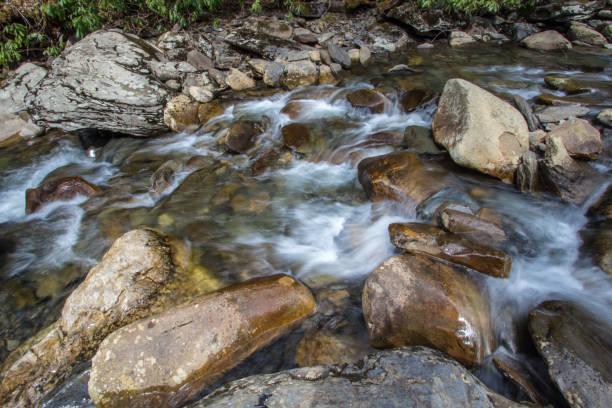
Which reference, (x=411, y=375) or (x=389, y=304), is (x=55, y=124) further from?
(x=411, y=375)

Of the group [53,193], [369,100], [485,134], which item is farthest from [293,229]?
[53,193]

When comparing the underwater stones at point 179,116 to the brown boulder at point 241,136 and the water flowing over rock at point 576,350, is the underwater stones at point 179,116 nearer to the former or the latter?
the brown boulder at point 241,136

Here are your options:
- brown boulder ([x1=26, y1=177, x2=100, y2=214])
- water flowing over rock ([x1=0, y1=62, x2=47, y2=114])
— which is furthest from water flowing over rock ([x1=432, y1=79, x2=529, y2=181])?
water flowing over rock ([x1=0, y1=62, x2=47, y2=114])

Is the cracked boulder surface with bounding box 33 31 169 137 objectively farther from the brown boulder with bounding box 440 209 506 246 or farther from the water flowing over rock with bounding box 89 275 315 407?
the brown boulder with bounding box 440 209 506 246

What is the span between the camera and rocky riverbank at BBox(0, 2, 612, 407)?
2.47 metres

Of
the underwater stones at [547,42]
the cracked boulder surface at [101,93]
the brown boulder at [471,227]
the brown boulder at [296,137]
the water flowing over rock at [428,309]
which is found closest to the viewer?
the water flowing over rock at [428,309]

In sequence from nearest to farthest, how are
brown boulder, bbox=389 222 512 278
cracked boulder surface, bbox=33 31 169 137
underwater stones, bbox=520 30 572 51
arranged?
1. brown boulder, bbox=389 222 512 278
2. cracked boulder surface, bbox=33 31 169 137
3. underwater stones, bbox=520 30 572 51

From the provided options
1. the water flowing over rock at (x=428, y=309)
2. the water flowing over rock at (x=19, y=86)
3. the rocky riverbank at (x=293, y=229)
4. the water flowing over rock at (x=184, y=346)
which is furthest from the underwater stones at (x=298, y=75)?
the water flowing over rock at (x=184, y=346)

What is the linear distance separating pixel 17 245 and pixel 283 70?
7.09 m

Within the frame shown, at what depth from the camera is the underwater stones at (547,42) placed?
9.96 meters

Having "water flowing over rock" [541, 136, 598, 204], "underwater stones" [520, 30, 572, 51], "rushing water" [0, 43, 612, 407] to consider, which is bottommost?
"rushing water" [0, 43, 612, 407]

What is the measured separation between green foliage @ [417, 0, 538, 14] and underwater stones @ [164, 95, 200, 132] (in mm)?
9105

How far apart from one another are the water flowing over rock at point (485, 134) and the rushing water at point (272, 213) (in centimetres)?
28

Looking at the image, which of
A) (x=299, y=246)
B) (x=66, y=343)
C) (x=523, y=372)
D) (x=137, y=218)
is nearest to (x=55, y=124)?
(x=137, y=218)
